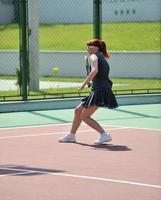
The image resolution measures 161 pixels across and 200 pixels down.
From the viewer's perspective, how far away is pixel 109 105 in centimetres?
1287

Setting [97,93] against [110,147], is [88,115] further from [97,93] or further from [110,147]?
[110,147]

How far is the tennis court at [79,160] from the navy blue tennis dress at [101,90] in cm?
63

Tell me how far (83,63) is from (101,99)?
15893mm

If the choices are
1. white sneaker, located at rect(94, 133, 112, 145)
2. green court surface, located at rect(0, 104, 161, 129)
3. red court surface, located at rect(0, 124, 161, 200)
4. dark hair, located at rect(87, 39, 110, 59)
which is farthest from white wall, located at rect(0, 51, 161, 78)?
white sneaker, located at rect(94, 133, 112, 145)

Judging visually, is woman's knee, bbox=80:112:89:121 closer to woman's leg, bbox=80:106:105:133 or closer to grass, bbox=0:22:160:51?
woman's leg, bbox=80:106:105:133

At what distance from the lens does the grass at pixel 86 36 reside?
34.8m

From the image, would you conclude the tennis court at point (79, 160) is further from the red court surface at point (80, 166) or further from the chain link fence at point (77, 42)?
the chain link fence at point (77, 42)

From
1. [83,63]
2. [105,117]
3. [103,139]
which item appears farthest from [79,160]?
[83,63]

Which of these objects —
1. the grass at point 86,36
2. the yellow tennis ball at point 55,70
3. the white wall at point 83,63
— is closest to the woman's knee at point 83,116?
the yellow tennis ball at point 55,70

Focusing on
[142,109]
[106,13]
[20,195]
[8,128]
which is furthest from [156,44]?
[20,195]

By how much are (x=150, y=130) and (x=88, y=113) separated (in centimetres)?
198

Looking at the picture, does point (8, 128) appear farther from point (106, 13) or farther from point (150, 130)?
point (106, 13)

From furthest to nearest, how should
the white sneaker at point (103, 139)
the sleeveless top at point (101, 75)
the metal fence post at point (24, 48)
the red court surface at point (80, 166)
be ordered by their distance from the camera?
the metal fence post at point (24, 48)
the sleeveless top at point (101, 75)
the white sneaker at point (103, 139)
the red court surface at point (80, 166)

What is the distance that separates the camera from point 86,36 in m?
36.9
